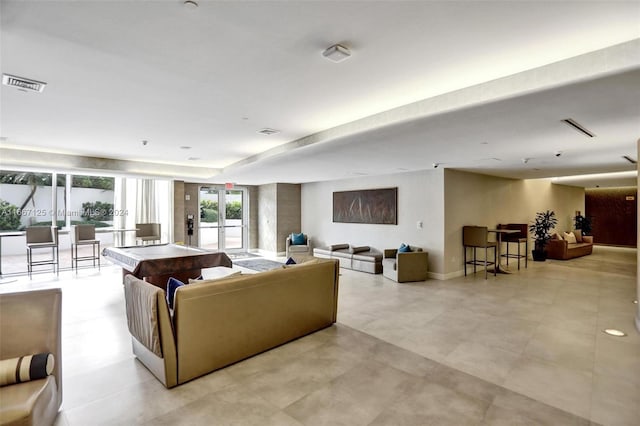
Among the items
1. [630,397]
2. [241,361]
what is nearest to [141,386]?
[241,361]

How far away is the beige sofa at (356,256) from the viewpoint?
773 centimetres

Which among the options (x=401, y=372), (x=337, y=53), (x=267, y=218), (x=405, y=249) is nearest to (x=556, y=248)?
(x=405, y=249)

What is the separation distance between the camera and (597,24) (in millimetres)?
2145

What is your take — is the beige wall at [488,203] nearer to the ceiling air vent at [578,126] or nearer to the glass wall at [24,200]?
the ceiling air vent at [578,126]

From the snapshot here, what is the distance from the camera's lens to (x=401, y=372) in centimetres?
302

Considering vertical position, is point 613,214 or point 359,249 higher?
point 613,214

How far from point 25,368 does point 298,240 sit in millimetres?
8208

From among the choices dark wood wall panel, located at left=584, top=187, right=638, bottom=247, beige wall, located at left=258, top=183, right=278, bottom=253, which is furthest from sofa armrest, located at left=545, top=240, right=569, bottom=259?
beige wall, located at left=258, top=183, right=278, bottom=253

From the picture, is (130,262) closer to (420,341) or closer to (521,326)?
(420,341)

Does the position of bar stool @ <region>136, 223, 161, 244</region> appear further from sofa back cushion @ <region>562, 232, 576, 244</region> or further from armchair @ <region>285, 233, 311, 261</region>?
sofa back cushion @ <region>562, 232, 576, 244</region>

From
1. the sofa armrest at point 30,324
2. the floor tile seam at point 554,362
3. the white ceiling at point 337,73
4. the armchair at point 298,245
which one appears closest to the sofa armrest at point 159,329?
the sofa armrest at point 30,324

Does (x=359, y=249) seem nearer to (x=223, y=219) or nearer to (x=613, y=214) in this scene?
(x=223, y=219)

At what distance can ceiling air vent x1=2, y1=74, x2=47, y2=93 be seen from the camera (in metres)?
2.96

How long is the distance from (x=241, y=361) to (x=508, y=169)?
6.81 meters
